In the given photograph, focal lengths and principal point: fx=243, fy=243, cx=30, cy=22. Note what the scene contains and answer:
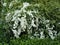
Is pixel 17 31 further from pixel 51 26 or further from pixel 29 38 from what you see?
pixel 51 26

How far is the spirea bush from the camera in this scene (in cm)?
554

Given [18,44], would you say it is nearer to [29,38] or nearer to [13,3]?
[29,38]

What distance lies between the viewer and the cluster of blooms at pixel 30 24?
553 centimetres

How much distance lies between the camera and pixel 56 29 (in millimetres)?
5699

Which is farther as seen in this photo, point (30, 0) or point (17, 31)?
point (30, 0)

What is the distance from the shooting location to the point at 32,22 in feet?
18.1

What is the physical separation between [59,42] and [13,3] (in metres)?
1.48

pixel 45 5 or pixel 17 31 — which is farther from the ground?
pixel 45 5

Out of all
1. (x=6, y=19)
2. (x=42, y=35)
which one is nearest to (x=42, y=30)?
(x=42, y=35)

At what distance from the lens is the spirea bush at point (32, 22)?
554cm

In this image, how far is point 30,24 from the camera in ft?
18.3

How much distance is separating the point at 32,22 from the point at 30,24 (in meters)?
0.08

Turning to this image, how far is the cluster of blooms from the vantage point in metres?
5.53

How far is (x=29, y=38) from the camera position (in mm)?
5539
